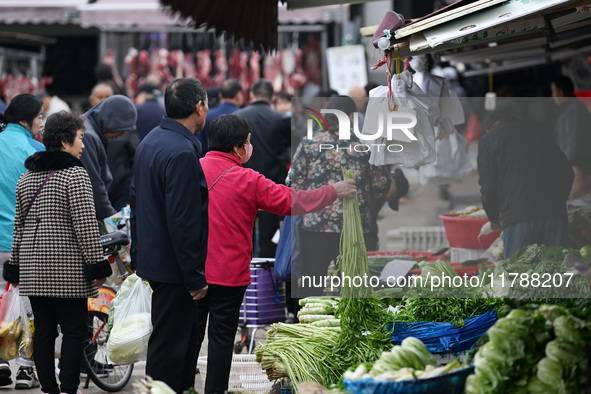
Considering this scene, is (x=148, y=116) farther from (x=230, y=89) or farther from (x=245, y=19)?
(x=245, y=19)

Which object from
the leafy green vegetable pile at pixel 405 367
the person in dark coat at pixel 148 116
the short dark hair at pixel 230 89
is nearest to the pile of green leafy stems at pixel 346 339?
the leafy green vegetable pile at pixel 405 367

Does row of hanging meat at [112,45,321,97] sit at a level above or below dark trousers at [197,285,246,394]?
above

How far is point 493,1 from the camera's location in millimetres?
4543

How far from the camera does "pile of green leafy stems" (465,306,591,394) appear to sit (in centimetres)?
367

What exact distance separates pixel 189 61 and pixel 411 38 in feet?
34.8

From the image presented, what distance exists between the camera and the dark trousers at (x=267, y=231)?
946 cm

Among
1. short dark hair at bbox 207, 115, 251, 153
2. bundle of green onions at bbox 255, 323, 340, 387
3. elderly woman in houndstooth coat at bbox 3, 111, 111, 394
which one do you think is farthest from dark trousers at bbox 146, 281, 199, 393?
short dark hair at bbox 207, 115, 251, 153

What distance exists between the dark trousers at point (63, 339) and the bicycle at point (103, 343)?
92cm

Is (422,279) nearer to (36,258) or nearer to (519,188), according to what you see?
(519,188)

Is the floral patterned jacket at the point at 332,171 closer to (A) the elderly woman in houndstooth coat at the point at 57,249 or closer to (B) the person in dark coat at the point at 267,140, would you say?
(A) the elderly woman in houndstooth coat at the point at 57,249

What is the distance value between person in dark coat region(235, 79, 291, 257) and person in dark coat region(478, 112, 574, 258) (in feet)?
9.41

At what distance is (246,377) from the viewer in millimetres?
6043

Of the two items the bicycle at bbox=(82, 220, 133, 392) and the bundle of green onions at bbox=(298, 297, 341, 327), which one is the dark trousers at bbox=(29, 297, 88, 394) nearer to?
the bicycle at bbox=(82, 220, 133, 392)

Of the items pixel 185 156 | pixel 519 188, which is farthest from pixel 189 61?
pixel 185 156
